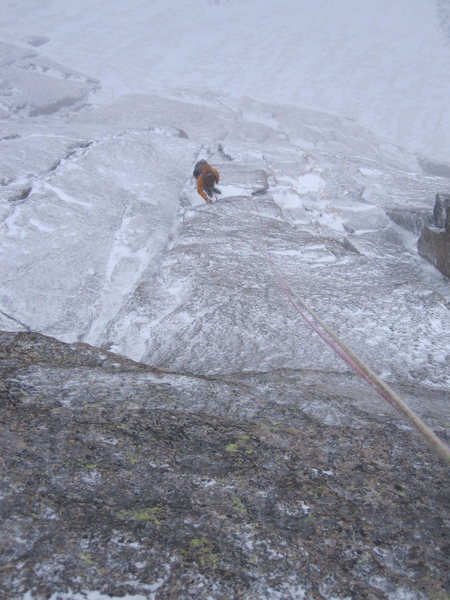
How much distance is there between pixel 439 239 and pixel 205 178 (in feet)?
15.6

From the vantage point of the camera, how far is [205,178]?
8930 mm

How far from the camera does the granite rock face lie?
21.8 ft

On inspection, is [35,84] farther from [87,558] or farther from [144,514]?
[87,558]

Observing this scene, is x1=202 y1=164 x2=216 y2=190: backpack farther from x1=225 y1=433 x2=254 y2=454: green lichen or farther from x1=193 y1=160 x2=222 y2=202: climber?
x1=225 y1=433 x2=254 y2=454: green lichen

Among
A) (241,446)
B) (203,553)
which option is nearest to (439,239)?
(241,446)

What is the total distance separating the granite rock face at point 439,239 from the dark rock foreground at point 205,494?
4537 mm

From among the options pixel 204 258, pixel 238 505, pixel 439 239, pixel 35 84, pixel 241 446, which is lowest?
pixel 35 84

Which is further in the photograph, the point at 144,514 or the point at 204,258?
the point at 204,258

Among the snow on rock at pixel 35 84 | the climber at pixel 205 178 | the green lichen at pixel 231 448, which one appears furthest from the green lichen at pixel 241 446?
the snow on rock at pixel 35 84

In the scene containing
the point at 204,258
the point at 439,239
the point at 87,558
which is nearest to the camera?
the point at 87,558

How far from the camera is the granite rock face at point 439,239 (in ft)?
21.8

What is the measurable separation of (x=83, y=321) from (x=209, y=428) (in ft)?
11.5

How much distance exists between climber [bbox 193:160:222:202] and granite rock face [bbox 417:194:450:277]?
4.29m

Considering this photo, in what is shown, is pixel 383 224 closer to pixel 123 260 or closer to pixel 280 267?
pixel 280 267
